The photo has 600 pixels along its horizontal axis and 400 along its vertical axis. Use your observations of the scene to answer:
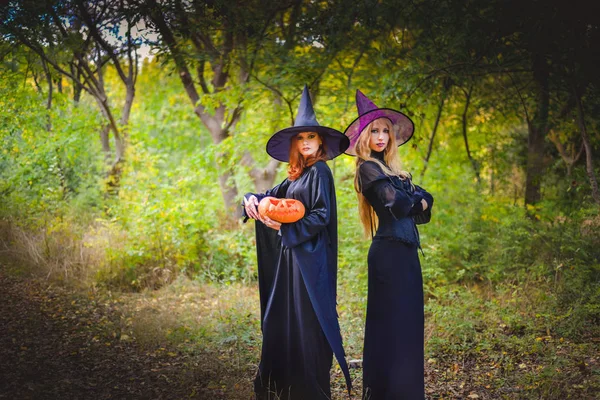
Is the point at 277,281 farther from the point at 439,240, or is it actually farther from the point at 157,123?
the point at 157,123

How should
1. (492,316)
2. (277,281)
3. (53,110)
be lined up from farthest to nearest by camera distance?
1. (53,110)
2. (492,316)
3. (277,281)

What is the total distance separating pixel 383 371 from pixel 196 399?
1.57 m

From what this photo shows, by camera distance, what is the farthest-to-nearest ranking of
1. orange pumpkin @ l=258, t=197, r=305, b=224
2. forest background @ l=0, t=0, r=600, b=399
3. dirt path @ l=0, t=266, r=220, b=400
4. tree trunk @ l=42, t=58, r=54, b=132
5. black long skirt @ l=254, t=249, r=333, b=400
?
tree trunk @ l=42, t=58, r=54, b=132 → forest background @ l=0, t=0, r=600, b=399 → dirt path @ l=0, t=266, r=220, b=400 → black long skirt @ l=254, t=249, r=333, b=400 → orange pumpkin @ l=258, t=197, r=305, b=224

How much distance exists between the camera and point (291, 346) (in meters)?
3.58

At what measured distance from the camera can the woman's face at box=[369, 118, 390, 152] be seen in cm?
360

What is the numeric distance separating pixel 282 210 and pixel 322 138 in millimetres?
733

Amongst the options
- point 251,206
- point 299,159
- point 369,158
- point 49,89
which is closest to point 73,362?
point 251,206

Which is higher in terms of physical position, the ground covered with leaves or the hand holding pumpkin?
the hand holding pumpkin

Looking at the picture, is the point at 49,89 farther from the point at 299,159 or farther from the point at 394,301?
the point at 394,301

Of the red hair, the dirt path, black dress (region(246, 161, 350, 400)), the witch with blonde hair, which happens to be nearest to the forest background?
the dirt path

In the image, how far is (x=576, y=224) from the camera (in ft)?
21.1

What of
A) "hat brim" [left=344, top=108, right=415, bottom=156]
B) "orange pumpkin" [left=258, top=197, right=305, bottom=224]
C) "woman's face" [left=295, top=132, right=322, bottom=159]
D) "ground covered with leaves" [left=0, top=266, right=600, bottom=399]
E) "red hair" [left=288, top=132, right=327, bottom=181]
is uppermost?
"hat brim" [left=344, top=108, right=415, bottom=156]

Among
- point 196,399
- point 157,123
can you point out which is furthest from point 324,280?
point 157,123

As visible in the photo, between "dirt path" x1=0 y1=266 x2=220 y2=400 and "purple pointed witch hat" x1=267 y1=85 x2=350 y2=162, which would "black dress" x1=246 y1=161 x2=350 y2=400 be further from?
"dirt path" x1=0 y1=266 x2=220 y2=400
